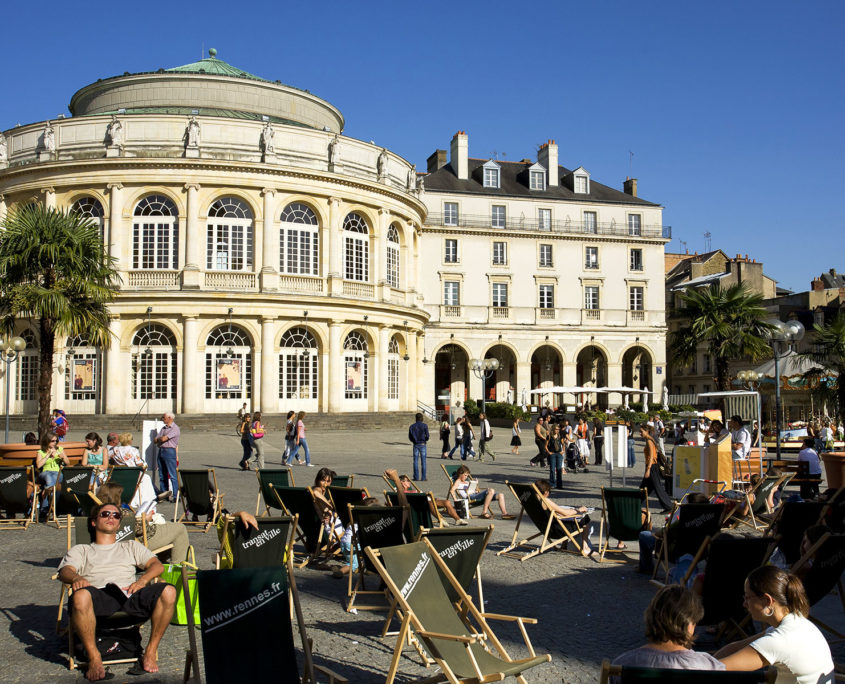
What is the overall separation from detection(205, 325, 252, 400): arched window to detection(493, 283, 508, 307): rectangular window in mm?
20999

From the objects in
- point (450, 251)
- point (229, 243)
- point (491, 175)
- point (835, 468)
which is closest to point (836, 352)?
point (835, 468)

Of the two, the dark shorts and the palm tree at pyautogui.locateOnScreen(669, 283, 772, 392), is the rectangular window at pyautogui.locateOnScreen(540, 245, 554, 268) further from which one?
the dark shorts

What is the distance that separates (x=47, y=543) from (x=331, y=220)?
95.8 ft

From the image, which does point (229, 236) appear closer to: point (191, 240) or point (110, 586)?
point (191, 240)

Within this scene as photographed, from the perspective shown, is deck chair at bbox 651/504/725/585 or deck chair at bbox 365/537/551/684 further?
deck chair at bbox 651/504/725/585

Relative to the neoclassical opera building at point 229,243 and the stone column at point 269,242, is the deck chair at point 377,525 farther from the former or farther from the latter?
the stone column at point 269,242

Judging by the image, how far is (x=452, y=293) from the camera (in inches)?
2114

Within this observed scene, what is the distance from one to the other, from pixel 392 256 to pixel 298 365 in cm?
808

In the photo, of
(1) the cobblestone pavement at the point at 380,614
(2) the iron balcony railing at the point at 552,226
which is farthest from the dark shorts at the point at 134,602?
(2) the iron balcony railing at the point at 552,226

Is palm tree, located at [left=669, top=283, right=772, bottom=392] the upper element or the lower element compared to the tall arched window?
lower

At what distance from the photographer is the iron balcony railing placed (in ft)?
177

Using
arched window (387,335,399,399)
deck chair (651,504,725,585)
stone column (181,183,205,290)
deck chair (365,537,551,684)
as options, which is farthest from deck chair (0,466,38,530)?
arched window (387,335,399,399)

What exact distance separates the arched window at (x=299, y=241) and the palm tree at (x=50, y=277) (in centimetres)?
1589

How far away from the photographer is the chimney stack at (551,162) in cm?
5809
